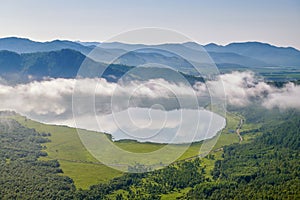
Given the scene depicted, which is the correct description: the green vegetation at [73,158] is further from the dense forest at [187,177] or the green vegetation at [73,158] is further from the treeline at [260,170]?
the treeline at [260,170]

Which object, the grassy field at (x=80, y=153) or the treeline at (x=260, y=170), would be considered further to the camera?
the grassy field at (x=80, y=153)

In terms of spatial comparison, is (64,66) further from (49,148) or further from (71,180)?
(71,180)

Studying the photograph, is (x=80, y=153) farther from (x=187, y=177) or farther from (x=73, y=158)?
(x=187, y=177)

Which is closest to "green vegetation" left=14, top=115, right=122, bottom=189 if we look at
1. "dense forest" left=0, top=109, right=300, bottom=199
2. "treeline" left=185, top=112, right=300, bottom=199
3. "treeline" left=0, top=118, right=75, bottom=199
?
"treeline" left=0, top=118, right=75, bottom=199

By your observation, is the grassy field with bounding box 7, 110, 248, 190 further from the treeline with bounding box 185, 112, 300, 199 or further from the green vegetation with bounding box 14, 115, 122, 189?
the treeline with bounding box 185, 112, 300, 199

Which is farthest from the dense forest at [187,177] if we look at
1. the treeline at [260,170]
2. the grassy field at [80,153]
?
the grassy field at [80,153]

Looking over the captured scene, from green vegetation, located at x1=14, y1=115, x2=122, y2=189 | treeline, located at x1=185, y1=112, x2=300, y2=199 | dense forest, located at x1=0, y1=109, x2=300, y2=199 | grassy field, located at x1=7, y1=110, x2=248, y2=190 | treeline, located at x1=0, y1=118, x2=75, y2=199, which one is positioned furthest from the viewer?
green vegetation, located at x1=14, y1=115, x2=122, y2=189
